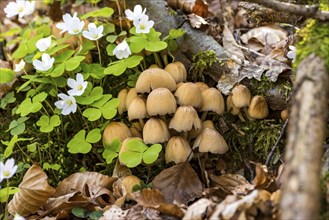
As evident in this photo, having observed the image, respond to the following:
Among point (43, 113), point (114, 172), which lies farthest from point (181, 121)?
point (43, 113)

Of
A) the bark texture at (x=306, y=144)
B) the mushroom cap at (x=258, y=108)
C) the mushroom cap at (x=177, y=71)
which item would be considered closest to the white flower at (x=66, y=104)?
the mushroom cap at (x=177, y=71)

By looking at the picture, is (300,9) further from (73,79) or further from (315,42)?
(73,79)

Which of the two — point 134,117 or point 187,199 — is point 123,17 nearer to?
point 134,117

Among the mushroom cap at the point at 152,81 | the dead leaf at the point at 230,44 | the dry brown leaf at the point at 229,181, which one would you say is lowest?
the dry brown leaf at the point at 229,181

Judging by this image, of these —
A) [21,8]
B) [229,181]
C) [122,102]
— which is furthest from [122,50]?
[229,181]

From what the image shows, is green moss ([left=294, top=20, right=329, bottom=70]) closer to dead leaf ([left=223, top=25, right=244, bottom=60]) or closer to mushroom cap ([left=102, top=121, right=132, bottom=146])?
dead leaf ([left=223, top=25, right=244, bottom=60])

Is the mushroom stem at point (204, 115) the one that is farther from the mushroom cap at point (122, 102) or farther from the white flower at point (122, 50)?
the white flower at point (122, 50)
